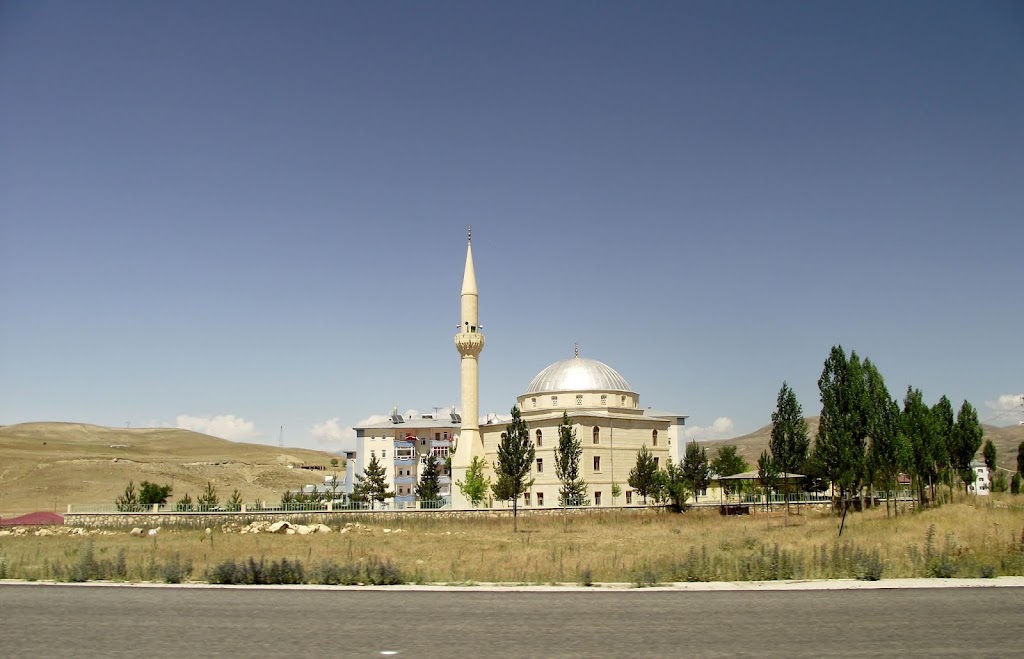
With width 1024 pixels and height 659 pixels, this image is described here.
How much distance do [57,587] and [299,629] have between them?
7.82 meters

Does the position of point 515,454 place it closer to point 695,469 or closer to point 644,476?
point 644,476

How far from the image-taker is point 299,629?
11.3 m

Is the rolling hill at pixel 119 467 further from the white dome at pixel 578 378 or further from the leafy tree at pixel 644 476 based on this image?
the leafy tree at pixel 644 476

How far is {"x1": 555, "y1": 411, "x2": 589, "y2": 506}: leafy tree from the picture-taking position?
5581 cm

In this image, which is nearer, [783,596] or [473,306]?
[783,596]

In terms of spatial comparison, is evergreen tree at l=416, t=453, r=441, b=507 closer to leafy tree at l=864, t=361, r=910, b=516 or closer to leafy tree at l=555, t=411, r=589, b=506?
leafy tree at l=555, t=411, r=589, b=506

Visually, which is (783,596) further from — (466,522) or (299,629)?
(466,522)

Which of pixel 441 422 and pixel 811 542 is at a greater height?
pixel 441 422

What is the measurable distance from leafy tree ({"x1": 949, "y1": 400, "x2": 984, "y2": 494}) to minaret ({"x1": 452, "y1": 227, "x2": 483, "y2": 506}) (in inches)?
1325

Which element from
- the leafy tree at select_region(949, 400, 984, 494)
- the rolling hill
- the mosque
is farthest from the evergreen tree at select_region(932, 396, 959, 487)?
the rolling hill

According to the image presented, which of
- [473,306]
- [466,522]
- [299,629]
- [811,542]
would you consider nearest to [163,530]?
[466,522]

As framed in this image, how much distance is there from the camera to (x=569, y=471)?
2254 inches

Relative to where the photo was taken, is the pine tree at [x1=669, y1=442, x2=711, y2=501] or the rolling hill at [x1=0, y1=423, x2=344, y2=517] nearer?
the pine tree at [x1=669, y1=442, x2=711, y2=501]

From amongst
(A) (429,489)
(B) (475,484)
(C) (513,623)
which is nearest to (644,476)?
(B) (475,484)
